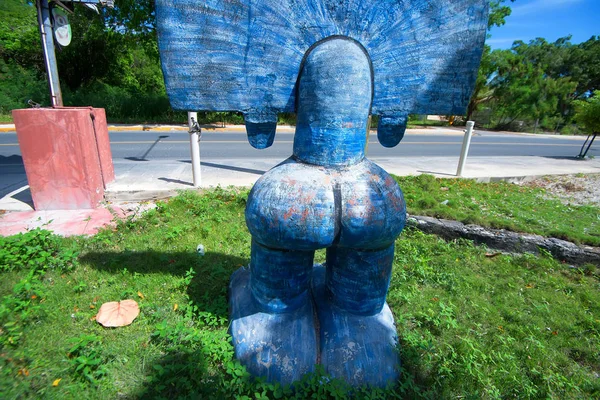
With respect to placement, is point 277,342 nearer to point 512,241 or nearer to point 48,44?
point 512,241

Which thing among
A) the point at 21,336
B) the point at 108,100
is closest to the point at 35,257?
the point at 21,336

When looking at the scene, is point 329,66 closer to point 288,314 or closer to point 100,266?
point 288,314

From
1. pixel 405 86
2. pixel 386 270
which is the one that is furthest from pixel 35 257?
pixel 405 86

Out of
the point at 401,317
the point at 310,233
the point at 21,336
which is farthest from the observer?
the point at 401,317

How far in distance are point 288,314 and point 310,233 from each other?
550mm

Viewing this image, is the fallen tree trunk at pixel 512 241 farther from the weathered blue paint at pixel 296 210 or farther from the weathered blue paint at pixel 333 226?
the weathered blue paint at pixel 296 210

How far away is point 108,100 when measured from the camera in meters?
15.1

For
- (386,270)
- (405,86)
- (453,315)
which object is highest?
(405,86)

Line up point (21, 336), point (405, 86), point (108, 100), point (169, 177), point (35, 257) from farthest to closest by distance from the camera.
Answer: point (108, 100), point (169, 177), point (35, 257), point (21, 336), point (405, 86)

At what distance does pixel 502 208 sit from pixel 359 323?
405 cm

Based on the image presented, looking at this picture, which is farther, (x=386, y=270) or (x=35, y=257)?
(x=35, y=257)

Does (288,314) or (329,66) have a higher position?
(329,66)

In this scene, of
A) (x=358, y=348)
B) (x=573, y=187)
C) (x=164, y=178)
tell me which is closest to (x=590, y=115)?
(x=573, y=187)

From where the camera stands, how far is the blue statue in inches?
53.1
